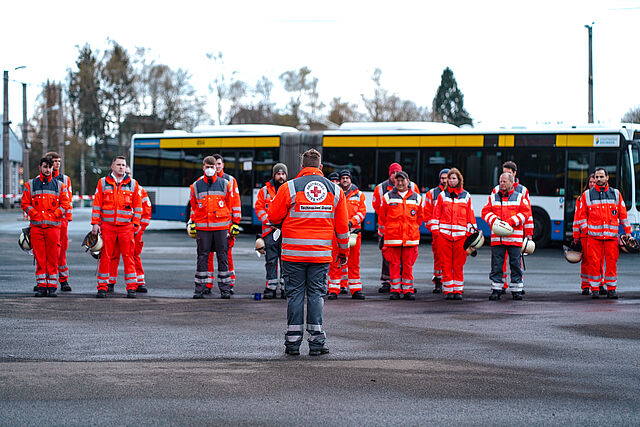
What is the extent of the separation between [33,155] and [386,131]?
6378 centimetres

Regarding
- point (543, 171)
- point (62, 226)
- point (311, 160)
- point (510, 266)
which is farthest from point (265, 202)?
point (543, 171)

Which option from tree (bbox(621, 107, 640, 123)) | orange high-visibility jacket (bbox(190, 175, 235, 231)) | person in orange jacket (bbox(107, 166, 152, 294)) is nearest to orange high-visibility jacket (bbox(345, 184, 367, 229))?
orange high-visibility jacket (bbox(190, 175, 235, 231))

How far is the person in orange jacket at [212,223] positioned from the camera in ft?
39.0

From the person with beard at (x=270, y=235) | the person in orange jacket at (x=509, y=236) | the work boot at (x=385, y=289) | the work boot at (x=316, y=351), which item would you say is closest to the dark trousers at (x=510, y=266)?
the person in orange jacket at (x=509, y=236)

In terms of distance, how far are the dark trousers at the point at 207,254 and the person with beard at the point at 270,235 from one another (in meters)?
0.55

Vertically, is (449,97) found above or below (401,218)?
above

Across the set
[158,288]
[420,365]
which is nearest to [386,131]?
[158,288]

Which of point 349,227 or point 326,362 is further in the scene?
point 349,227

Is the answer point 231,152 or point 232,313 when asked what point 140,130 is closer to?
point 231,152

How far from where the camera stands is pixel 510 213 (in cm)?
1200

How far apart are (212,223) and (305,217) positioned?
13.3 feet

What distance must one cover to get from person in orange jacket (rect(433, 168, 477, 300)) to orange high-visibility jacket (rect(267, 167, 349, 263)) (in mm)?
4242

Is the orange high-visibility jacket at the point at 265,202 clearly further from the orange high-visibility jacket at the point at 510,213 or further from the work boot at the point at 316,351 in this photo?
the work boot at the point at 316,351

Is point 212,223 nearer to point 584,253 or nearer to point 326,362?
point 326,362
